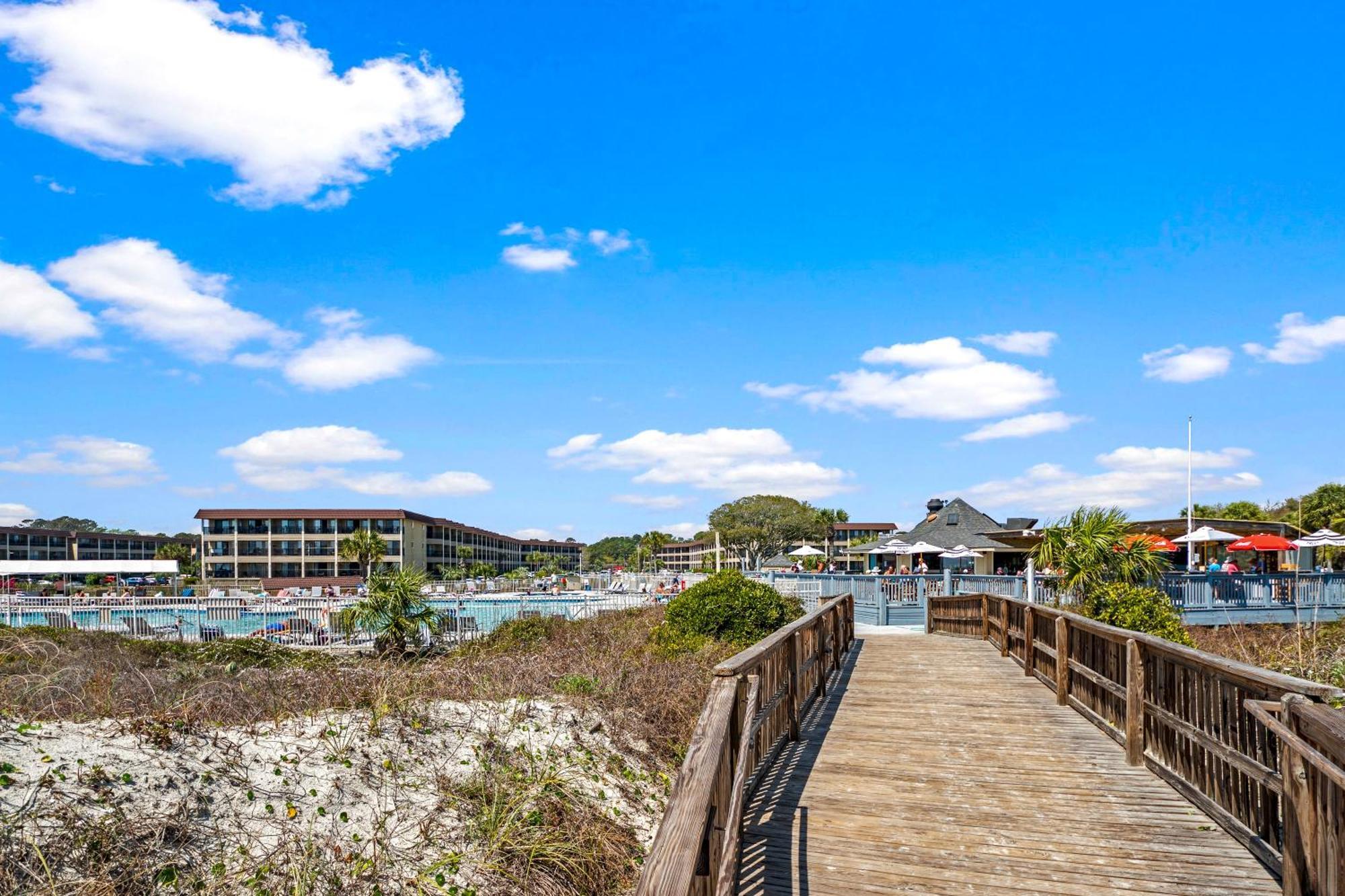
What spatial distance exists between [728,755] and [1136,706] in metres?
4.02

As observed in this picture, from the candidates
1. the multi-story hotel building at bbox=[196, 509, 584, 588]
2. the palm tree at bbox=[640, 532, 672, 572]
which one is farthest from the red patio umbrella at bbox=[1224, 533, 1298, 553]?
the palm tree at bbox=[640, 532, 672, 572]

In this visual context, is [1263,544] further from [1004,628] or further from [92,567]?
[92,567]

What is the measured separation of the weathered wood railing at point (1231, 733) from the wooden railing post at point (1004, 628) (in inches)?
164

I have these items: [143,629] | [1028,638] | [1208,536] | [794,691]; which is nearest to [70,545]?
[143,629]

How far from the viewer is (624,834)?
663cm

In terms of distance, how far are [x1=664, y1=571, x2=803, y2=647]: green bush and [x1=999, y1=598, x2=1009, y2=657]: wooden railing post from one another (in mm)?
3737

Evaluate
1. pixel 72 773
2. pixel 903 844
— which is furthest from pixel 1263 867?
pixel 72 773

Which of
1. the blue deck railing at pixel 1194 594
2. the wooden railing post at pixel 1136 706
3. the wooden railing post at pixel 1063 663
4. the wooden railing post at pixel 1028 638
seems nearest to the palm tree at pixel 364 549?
the blue deck railing at pixel 1194 594

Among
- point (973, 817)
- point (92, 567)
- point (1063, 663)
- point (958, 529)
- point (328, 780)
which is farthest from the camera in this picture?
point (92, 567)

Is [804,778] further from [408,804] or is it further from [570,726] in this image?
[408,804]

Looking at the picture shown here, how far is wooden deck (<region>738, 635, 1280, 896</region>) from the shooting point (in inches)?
191

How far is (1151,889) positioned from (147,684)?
765 cm

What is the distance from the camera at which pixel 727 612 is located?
50.7 feet

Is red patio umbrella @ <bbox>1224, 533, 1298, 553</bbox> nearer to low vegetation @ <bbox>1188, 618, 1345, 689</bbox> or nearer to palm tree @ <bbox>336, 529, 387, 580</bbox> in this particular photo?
low vegetation @ <bbox>1188, 618, 1345, 689</bbox>
